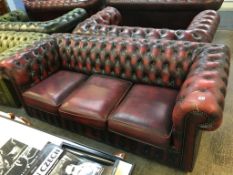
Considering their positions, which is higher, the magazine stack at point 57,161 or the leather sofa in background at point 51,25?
the leather sofa in background at point 51,25

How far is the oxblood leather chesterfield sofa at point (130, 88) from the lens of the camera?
135cm

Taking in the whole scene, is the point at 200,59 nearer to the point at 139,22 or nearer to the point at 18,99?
the point at 18,99

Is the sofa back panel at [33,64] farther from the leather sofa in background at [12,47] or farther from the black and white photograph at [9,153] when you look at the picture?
the black and white photograph at [9,153]

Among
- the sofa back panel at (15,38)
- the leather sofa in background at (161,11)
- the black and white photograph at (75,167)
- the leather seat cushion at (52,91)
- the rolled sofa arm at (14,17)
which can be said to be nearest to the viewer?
the black and white photograph at (75,167)

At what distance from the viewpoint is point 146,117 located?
1.54 metres

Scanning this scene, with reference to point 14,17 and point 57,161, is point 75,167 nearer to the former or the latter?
point 57,161

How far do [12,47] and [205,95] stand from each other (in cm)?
202

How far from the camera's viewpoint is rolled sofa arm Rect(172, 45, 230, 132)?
1.20 m

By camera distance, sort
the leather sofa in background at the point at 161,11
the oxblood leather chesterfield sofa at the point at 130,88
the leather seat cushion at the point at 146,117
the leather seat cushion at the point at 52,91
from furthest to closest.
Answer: the leather sofa in background at the point at 161,11 → the leather seat cushion at the point at 52,91 → the leather seat cushion at the point at 146,117 → the oxblood leather chesterfield sofa at the point at 130,88

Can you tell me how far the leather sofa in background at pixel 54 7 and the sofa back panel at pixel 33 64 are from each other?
1557 mm

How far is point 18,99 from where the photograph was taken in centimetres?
233

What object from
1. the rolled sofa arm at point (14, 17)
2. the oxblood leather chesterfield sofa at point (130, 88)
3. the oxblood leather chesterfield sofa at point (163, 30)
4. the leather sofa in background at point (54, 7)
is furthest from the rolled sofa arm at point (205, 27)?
the rolled sofa arm at point (14, 17)

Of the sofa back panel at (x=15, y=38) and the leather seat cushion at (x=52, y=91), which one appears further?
the sofa back panel at (x=15, y=38)

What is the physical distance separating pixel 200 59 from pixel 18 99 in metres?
1.83
